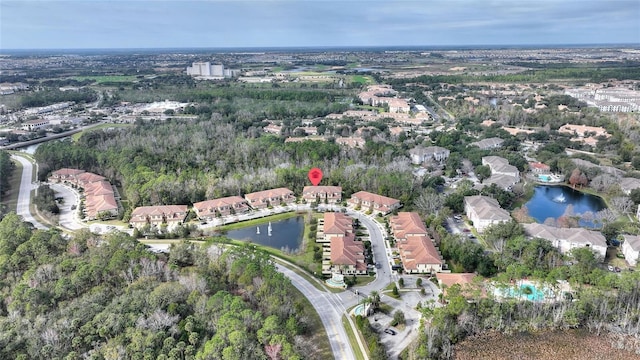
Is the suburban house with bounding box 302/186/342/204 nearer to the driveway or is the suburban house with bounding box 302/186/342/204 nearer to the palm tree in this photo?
the palm tree

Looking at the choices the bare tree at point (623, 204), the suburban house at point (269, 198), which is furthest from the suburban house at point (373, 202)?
the bare tree at point (623, 204)

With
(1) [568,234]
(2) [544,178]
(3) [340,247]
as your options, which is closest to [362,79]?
(2) [544,178]

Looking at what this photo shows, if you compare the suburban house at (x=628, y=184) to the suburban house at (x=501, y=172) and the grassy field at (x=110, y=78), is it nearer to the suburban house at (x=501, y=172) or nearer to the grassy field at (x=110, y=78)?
the suburban house at (x=501, y=172)

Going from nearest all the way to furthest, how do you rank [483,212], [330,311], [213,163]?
[330,311]
[483,212]
[213,163]

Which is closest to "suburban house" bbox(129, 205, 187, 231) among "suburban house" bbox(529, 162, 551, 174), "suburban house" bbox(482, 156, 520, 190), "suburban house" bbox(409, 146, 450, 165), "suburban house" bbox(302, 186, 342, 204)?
"suburban house" bbox(302, 186, 342, 204)

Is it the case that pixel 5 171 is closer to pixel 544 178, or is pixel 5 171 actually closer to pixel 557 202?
pixel 557 202

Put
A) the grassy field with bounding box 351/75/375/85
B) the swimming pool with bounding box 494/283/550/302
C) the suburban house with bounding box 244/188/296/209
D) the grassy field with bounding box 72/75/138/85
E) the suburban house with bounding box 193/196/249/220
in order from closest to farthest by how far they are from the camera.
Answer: the swimming pool with bounding box 494/283/550/302 < the suburban house with bounding box 193/196/249/220 < the suburban house with bounding box 244/188/296/209 < the grassy field with bounding box 72/75/138/85 < the grassy field with bounding box 351/75/375/85
